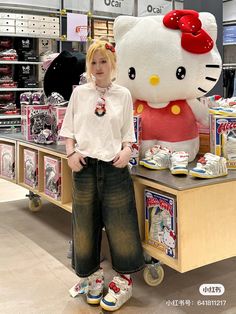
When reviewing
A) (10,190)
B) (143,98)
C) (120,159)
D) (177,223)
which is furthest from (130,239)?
(10,190)

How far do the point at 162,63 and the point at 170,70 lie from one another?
49 millimetres

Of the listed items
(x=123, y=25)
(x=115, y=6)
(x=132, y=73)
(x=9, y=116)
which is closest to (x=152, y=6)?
(x=115, y=6)

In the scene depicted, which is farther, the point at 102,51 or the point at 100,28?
the point at 100,28

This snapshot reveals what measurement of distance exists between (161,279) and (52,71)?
161 centimetres

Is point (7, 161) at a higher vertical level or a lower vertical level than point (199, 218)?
higher

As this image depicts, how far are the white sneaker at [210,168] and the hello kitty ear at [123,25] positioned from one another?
81 cm

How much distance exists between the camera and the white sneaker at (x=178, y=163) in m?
1.79

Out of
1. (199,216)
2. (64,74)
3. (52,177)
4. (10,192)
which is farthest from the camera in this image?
(10,192)

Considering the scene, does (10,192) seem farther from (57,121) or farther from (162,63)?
(162,63)

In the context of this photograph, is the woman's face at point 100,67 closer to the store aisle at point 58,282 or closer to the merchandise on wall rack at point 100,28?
the store aisle at point 58,282

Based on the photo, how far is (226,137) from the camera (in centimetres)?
193

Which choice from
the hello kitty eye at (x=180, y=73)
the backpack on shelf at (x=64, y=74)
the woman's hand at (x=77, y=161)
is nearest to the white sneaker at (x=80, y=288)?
the woman's hand at (x=77, y=161)

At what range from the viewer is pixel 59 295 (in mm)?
1880

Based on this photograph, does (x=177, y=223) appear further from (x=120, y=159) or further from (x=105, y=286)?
(x=105, y=286)
